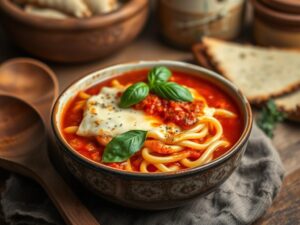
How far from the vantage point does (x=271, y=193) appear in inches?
119

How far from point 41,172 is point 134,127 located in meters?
0.67

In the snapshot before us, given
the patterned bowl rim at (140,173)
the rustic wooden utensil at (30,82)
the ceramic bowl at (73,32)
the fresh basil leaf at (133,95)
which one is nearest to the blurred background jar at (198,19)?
the ceramic bowl at (73,32)

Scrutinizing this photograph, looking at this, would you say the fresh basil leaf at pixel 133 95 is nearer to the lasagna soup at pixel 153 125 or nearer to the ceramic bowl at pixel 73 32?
the lasagna soup at pixel 153 125

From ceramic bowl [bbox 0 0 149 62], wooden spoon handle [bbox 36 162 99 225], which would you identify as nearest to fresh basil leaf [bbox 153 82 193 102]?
wooden spoon handle [bbox 36 162 99 225]

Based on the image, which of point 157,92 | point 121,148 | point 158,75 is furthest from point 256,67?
point 121,148

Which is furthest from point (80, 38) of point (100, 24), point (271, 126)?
point (271, 126)

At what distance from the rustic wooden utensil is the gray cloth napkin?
75 cm

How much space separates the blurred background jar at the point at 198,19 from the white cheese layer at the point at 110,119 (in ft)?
5.74

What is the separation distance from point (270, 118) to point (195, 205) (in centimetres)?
110

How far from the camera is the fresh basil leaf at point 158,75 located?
3116 millimetres

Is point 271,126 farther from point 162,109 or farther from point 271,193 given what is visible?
point 162,109

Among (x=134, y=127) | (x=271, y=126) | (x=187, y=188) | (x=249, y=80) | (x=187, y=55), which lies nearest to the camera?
(x=187, y=188)

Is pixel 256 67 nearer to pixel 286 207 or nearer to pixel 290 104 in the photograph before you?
pixel 290 104

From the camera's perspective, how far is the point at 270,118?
371 cm
